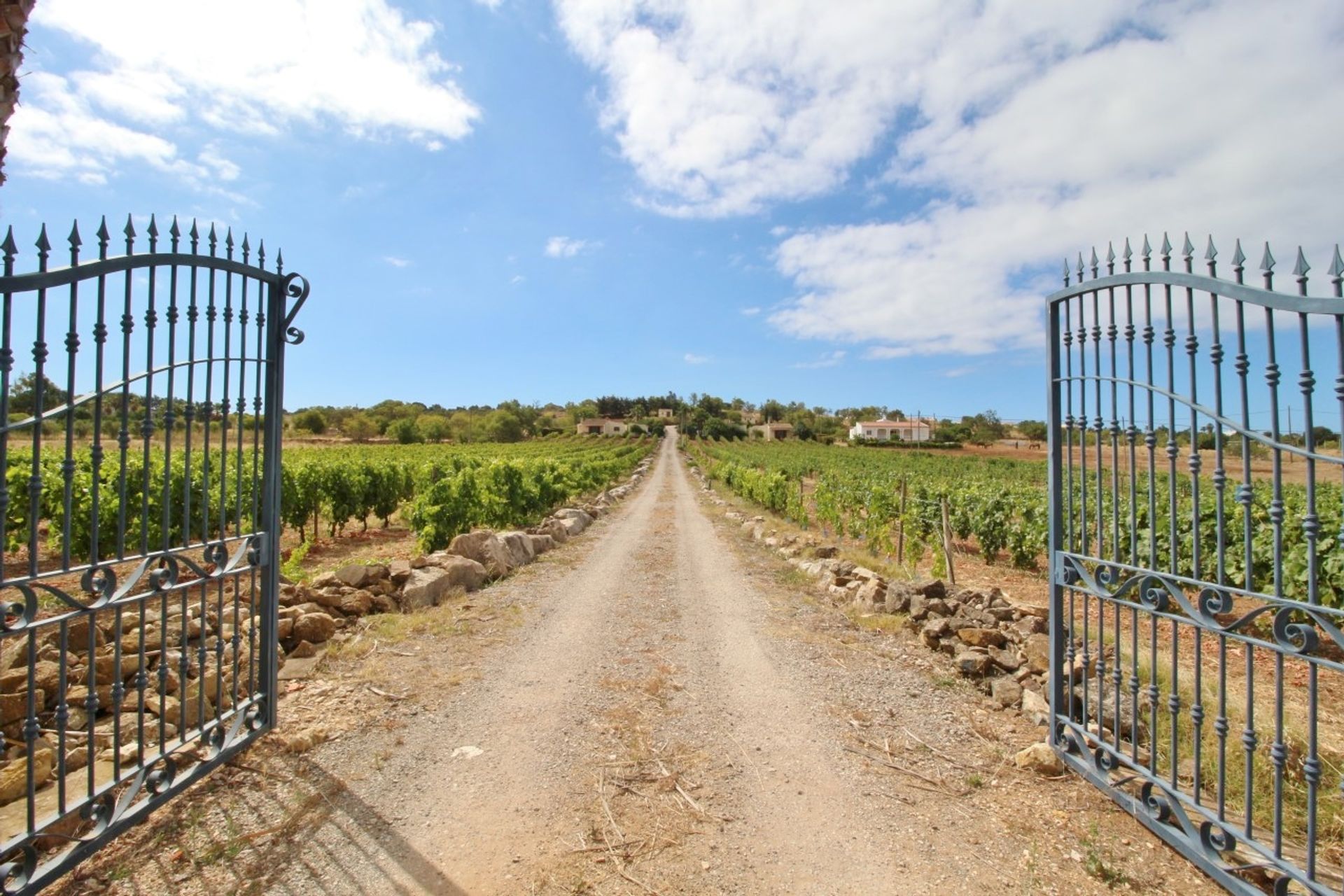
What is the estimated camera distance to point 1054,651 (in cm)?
404

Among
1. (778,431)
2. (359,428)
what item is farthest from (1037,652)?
(778,431)

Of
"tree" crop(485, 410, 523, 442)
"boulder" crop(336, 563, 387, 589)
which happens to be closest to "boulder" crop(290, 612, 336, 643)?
"boulder" crop(336, 563, 387, 589)

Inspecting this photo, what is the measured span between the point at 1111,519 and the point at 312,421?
219ft

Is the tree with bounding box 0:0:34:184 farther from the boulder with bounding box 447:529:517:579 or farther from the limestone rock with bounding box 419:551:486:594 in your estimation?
the boulder with bounding box 447:529:517:579

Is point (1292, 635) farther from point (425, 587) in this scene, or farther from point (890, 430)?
point (890, 430)

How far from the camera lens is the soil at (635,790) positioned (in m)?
2.97

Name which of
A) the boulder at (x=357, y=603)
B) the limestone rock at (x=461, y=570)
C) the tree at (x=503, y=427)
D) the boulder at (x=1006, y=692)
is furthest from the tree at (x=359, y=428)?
the boulder at (x=1006, y=692)

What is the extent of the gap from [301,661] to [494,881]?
10.7 feet

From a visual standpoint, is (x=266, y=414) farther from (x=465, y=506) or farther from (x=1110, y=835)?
(x=465, y=506)

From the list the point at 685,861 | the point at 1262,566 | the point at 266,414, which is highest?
the point at 266,414

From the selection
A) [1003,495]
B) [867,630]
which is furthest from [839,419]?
[867,630]

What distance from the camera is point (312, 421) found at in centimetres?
6225

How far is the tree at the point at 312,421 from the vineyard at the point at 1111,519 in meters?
46.0

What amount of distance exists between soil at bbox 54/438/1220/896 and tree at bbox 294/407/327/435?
59.2 metres
